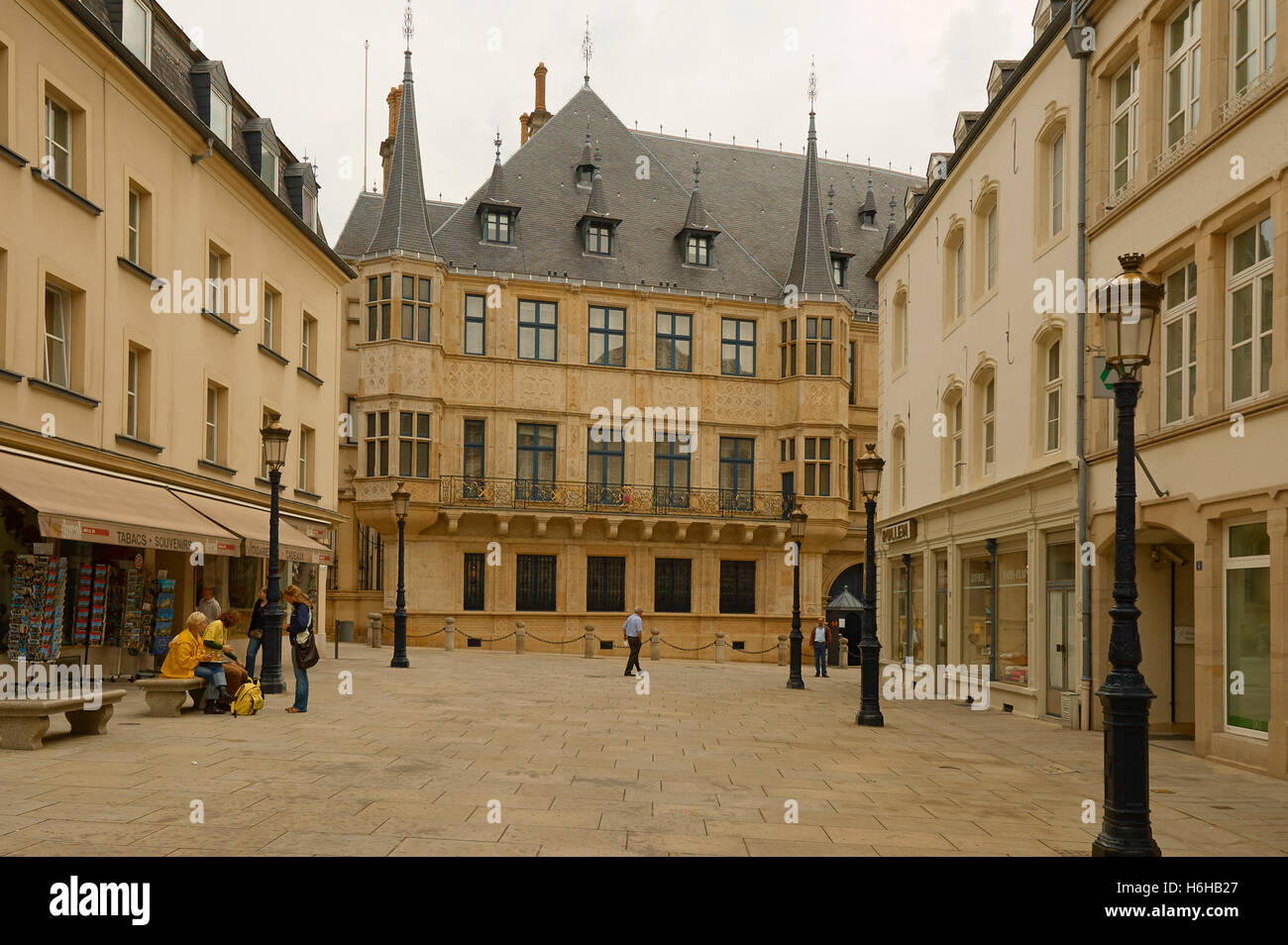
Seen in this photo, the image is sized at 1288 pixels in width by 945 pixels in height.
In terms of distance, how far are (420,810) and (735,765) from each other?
4422mm

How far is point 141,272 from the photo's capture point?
20.2 m

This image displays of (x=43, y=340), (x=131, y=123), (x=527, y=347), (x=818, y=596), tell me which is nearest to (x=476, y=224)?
(x=527, y=347)

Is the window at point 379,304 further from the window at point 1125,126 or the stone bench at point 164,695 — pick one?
the window at point 1125,126

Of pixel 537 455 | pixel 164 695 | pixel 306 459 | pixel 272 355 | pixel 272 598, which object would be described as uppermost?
pixel 272 355

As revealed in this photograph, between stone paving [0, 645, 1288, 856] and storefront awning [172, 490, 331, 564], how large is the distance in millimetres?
4215

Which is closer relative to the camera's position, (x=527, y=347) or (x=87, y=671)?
(x=87, y=671)

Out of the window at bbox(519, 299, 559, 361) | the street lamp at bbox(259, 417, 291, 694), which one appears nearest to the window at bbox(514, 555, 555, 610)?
the window at bbox(519, 299, 559, 361)

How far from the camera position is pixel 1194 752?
48.3 feet

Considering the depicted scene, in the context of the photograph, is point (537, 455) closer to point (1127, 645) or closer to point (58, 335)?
point (58, 335)

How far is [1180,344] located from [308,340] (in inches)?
886

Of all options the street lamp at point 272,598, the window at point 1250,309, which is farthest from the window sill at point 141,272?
the window at point 1250,309

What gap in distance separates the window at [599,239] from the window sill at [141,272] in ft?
79.0

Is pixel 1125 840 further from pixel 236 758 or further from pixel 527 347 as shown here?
pixel 527 347

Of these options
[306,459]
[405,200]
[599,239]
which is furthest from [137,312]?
[599,239]
